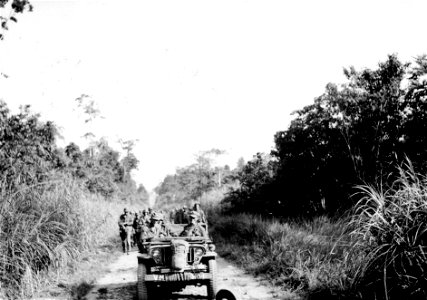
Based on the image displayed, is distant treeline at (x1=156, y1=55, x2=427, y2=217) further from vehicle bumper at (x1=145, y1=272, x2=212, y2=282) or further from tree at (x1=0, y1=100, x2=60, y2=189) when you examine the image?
tree at (x1=0, y1=100, x2=60, y2=189)

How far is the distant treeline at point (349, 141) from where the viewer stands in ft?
37.1

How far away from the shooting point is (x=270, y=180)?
1659 centimetres

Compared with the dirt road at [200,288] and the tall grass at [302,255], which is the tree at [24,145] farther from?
the tall grass at [302,255]

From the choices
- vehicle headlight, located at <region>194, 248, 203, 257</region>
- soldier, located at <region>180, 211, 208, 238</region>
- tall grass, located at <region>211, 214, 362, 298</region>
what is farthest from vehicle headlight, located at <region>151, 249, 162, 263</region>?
tall grass, located at <region>211, 214, 362, 298</region>

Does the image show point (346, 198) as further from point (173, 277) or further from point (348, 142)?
point (173, 277)

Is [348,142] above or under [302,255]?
above

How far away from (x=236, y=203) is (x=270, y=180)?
3632mm

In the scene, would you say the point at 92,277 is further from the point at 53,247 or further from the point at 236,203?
the point at 236,203

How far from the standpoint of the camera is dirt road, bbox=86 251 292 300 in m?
7.16

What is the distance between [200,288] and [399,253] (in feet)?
16.4

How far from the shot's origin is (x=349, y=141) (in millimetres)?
12680

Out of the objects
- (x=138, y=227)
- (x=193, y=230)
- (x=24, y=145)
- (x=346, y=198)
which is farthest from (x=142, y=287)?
(x=346, y=198)

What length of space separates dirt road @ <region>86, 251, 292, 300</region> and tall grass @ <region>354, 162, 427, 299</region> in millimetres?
2157

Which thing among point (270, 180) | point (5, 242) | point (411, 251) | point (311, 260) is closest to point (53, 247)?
point (5, 242)
